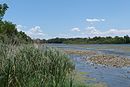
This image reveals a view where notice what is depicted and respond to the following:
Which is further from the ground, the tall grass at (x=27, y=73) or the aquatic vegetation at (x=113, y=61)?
the tall grass at (x=27, y=73)

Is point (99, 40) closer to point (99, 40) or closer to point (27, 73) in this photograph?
point (99, 40)

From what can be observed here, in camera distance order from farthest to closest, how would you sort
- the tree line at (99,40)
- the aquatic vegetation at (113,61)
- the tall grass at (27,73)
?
the tree line at (99,40) < the aquatic vegetation at (113,61) < the tall grass at (27,73)

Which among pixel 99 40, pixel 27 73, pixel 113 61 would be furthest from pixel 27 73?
pixel 99 40

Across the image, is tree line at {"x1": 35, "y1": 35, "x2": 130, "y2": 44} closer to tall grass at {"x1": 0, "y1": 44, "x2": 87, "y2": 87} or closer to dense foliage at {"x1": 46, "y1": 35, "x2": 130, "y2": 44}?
dense foliage at {"x1": 46, "y1": 35, "x2": 130, "y2": 44}

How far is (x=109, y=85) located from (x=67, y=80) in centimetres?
588

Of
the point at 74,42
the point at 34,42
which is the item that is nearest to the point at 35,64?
the point at 34,42

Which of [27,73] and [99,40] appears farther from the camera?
[99,40]

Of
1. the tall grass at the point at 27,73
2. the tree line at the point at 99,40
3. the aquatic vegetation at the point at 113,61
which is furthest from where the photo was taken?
the tree line at the point at 99,40

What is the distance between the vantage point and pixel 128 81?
617 inches

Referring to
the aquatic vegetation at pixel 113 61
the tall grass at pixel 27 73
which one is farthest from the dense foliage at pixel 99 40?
the tall grass at pixel 27 73

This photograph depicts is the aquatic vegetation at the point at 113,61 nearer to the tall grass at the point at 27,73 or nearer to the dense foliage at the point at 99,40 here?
the tall grass at the point at 27,73

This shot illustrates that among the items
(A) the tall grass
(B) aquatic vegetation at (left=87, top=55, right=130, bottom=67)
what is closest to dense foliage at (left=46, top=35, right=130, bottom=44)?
(B) aquatic vegetation at (left=87, top=55, right=130, bottom=67)

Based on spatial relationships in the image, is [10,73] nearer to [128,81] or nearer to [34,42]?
[34,42]

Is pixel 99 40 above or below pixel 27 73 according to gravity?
A: above
